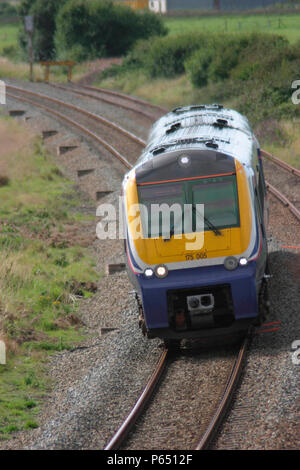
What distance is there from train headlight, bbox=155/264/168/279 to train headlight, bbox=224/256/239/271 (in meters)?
0.94

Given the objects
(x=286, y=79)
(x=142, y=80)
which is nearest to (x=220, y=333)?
(x=286, y=79)

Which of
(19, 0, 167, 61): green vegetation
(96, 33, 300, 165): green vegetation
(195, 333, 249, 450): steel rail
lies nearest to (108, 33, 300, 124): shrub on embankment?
(96, 33, 300, 165): green vegetation

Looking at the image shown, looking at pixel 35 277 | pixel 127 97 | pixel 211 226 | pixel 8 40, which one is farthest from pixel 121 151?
pixel 8 40

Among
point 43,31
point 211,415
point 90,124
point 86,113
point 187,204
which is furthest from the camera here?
point 43,31

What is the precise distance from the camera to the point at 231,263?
36.6 feet

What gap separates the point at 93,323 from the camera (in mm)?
15000

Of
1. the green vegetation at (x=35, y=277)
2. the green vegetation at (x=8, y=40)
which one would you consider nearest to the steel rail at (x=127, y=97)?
the green vegetation at (x=35, y=277)

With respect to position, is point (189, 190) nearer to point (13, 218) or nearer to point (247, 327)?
point (247, 327)

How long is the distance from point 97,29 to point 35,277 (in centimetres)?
4137

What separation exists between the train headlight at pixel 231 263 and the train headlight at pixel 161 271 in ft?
3.08

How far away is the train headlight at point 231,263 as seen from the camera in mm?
11109

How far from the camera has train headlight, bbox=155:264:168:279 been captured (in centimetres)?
1126

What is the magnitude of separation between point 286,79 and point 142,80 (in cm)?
→ 1318

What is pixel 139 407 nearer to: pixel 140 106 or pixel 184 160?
pixel 184 160
